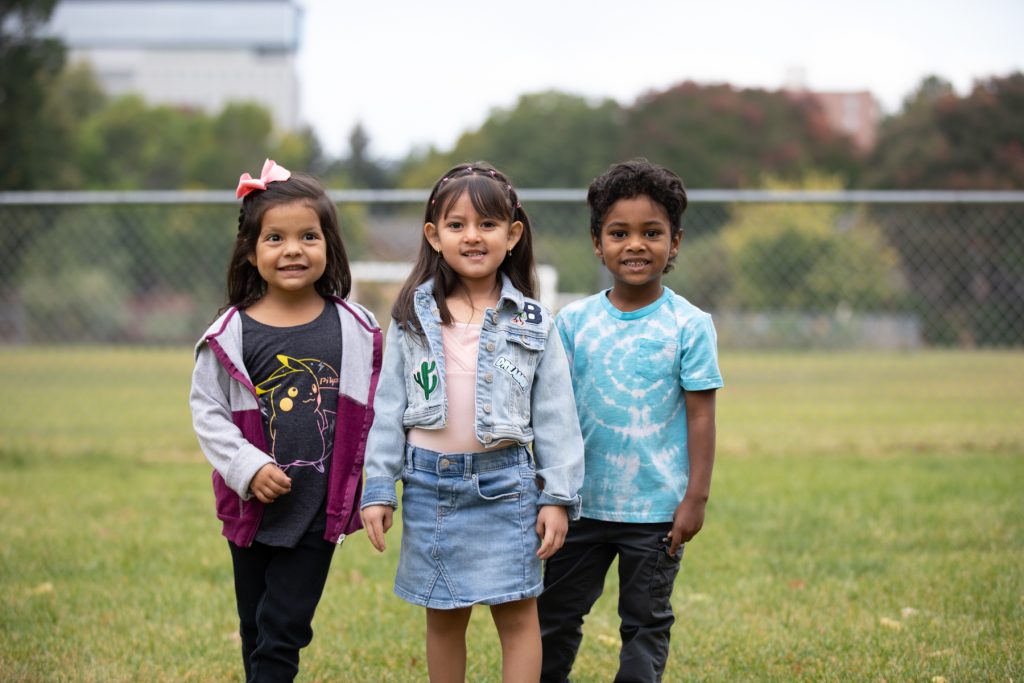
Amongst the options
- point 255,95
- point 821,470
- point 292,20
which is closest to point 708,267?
point 821,470

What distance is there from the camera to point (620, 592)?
297 centimetres

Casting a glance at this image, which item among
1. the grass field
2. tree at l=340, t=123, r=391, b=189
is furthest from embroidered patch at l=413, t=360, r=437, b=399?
tree at l=340, t=123, r=391, b=189

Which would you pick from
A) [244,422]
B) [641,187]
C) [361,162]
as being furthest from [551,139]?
[244,422]

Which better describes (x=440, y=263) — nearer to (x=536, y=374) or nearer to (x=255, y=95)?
(x=536, y=374)

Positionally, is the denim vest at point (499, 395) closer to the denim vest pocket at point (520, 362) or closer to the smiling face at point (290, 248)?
the denim vest pocket at point (520, 362)

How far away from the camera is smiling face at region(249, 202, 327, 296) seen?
113 inches

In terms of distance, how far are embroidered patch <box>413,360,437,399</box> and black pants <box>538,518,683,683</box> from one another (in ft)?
2.01

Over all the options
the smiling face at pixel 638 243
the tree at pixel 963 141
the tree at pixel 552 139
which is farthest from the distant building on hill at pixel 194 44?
the smiling face at pixel 638 243

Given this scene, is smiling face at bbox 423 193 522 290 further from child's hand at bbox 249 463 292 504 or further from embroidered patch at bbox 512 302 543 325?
child's hand at bbox 249 463 292 504

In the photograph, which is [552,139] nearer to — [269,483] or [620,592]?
[620,592]

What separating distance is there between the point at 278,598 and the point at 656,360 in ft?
4.01

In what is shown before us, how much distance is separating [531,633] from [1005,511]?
3806 mm

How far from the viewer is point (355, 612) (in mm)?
4066

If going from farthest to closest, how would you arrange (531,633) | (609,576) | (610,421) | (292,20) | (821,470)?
(292,20), (821,470), (609,576), (610,421), (531,633)
